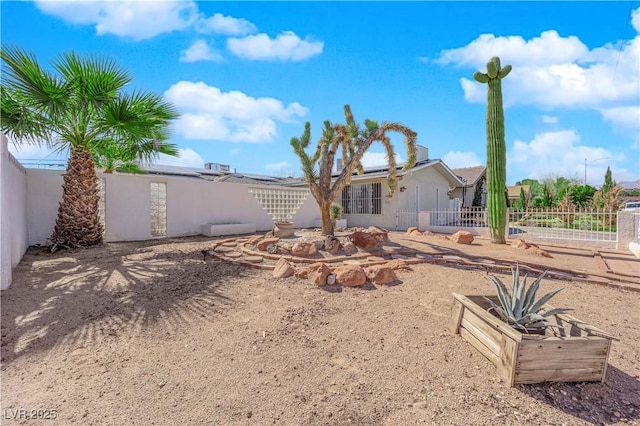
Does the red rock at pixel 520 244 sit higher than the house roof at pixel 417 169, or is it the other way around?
the house roof at pixel 417 169

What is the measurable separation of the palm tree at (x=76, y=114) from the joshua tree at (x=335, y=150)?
151 inches

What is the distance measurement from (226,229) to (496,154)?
34.2 feet

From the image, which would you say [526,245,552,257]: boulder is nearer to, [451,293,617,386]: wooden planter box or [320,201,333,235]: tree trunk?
[320,201,333,235]: tree trunk

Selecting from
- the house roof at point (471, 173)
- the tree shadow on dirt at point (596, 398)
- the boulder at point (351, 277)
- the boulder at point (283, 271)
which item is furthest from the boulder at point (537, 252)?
the house roof at point (471, 173)

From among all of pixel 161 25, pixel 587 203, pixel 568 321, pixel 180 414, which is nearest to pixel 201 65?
pixel 161 25

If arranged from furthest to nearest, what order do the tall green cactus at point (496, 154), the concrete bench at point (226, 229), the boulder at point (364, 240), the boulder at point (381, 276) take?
the concrete bench at point (226, 229) → the tall green cactus at point (496, 154) → the boulder at point (364, 240) → the boulder at point (381, 276)

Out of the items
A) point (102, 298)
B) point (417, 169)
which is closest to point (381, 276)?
point (102, 298)

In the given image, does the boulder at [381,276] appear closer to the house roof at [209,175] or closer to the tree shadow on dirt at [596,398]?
the tree shadow on dirt at [596,398]

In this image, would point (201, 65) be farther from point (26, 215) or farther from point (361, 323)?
point (361, 323)

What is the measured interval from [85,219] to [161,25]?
5.62 metres

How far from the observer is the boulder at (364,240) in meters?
7.68

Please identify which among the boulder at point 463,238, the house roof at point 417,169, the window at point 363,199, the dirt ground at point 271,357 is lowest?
the dirt ground at point 271,357

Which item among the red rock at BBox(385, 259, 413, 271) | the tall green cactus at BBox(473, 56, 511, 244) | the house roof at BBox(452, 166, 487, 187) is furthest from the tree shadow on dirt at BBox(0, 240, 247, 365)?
the house roof at BBox(452, 166, 487, 187)

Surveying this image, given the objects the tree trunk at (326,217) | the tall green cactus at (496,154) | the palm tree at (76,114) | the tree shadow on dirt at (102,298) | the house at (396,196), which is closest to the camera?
the tree shadow on dirt at (102,298)
